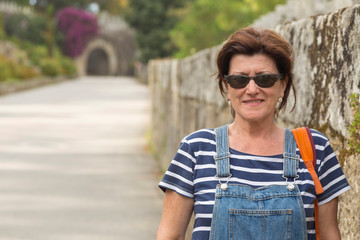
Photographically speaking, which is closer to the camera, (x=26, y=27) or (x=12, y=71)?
(x=12, y=71)

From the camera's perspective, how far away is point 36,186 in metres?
7.25

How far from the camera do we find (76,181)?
299 inches

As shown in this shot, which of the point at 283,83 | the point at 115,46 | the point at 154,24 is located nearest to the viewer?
the point at 283,83

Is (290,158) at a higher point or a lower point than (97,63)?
lower

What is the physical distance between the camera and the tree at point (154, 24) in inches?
1474

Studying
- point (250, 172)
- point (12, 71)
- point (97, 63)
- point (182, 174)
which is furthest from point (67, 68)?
point (250, 172)

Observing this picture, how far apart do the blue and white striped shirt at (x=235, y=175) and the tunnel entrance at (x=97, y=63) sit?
61732 millimetres

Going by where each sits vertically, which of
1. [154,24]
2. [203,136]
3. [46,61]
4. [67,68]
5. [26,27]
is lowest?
[203,136]

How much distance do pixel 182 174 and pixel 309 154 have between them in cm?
42

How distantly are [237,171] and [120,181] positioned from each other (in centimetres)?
577

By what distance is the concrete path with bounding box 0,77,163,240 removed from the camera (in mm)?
5605

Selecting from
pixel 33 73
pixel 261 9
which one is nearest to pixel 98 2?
pixel 33 73

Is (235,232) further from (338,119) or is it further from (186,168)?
(338,119)

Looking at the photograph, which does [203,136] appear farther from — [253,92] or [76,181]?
[76,181]
